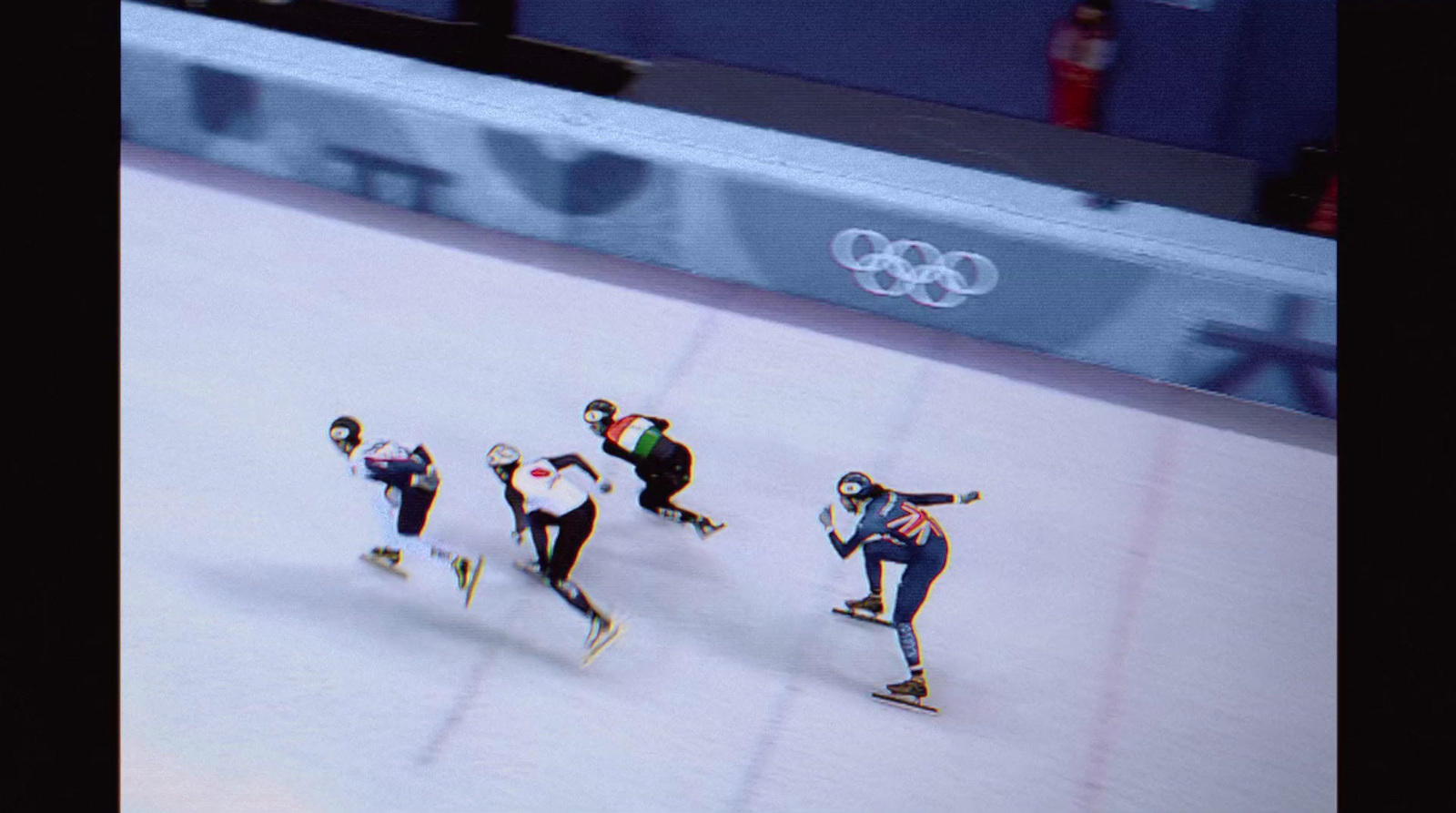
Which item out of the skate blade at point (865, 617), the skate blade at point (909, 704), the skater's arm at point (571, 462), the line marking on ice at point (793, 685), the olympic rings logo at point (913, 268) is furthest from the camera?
the olympic rings logo at point (913, 268)

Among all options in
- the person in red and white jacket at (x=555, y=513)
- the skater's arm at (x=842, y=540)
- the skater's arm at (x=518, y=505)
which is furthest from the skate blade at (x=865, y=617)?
the skater's arm at (x=518, y=505)

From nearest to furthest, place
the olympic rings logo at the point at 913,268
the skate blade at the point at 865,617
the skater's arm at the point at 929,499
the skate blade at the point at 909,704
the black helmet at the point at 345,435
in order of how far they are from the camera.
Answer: the skater's arm at the point at 929,499
the skate blade at the point at 909,704
the black helmet at the point at 345,435
the skate blade at the point at 865,617
the olympic rings logo at the point at 913,268

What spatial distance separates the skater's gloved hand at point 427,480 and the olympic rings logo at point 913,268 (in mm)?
3726

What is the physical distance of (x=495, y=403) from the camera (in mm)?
8734

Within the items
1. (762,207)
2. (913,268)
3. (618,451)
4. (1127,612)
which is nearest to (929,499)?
(1127,612)

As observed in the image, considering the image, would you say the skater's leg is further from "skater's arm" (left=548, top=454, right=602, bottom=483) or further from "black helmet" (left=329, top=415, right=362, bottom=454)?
"black helmet" (left=329, top=415, right=362, bottom=454)

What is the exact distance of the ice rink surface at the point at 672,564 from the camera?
21.3 feet

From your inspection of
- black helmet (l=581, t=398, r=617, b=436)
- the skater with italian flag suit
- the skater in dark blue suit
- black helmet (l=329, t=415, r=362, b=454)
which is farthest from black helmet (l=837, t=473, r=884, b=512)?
black helmet (l=329, t=415, r=362, b=454)

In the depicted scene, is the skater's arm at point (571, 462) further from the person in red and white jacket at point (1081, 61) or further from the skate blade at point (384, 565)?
the person in red and white jacket at point (1081, 61)

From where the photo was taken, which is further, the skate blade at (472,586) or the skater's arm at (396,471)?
the skate blade at (472,586)

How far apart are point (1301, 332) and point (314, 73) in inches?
298

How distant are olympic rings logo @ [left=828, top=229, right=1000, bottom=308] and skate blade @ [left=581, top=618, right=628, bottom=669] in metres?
3.49
